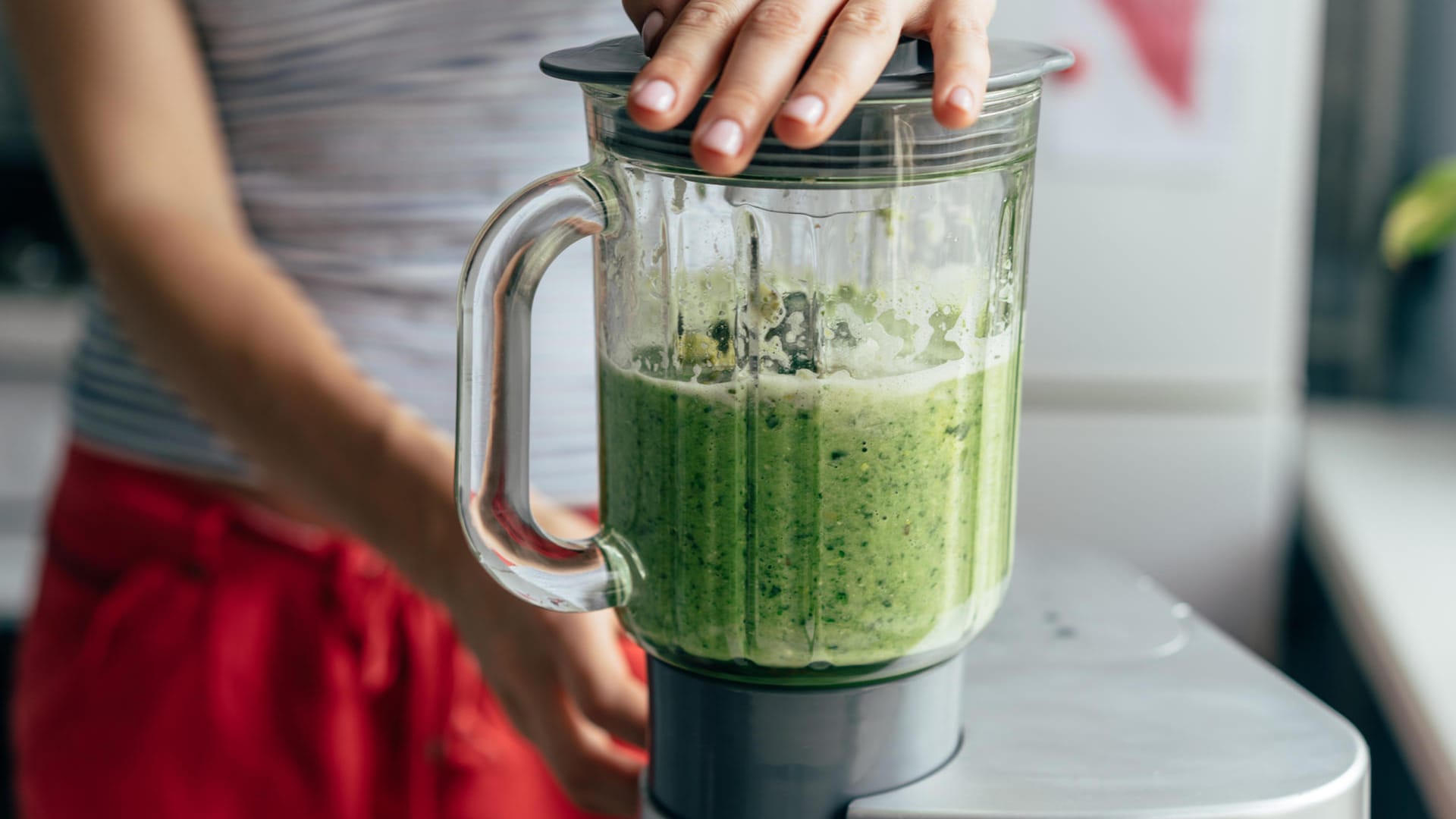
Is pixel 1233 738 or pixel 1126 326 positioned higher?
pixel 1233 738

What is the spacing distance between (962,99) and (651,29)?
4.5 inches

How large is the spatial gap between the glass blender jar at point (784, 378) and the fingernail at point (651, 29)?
1 centimetres

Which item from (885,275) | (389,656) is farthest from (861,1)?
(389,656)

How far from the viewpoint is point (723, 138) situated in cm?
35

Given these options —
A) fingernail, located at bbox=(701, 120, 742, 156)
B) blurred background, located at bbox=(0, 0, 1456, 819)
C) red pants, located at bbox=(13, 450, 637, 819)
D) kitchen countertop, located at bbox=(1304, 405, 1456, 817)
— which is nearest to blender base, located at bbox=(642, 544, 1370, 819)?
fingernail, located at bbox=(701, 120, 742, 156)

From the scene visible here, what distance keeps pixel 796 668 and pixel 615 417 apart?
4.0 inches

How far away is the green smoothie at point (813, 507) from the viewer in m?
0.41

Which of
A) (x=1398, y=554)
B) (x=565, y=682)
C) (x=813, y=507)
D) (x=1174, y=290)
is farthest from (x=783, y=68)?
(x=1174, y=290)

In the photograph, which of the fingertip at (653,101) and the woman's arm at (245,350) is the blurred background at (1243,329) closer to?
the woman's arm at (245,350)

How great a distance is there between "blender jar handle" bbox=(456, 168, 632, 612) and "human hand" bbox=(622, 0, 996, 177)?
63mm

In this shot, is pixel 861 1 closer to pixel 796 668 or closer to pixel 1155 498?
pixel 796 668

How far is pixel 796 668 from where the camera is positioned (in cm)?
44

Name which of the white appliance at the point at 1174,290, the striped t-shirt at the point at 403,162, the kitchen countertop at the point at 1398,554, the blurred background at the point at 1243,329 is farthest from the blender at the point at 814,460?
the white appliance at the point at 1174,290

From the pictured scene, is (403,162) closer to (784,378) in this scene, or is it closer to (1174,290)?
(784,378)
